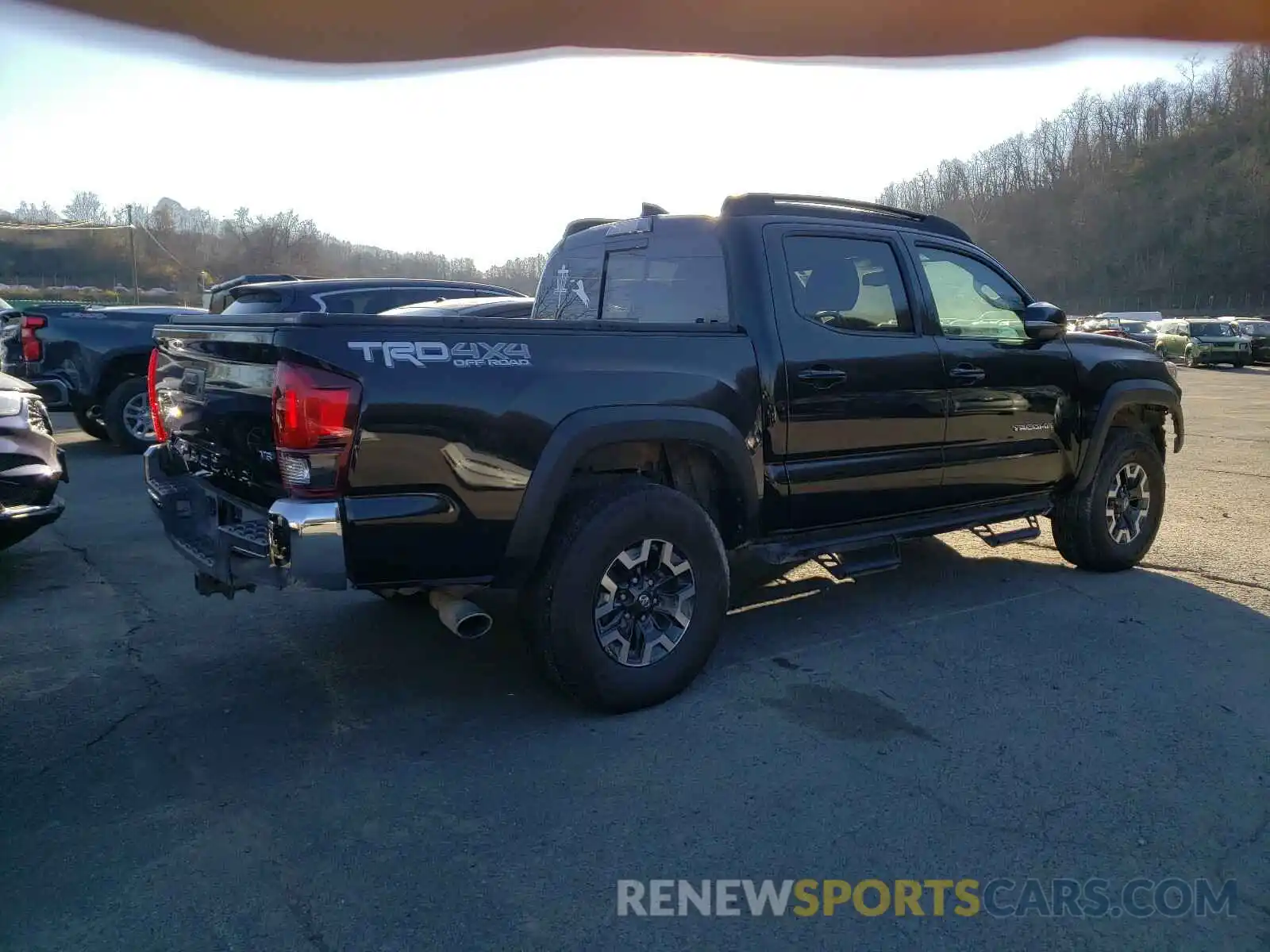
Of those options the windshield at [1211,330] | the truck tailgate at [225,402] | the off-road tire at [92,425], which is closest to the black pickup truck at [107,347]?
the off-road tire at [92,425]

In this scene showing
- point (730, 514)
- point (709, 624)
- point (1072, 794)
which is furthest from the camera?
point (730, 514)

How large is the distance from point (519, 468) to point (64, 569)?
157 inches

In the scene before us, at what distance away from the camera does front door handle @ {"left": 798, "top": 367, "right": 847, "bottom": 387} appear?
14.6 ft

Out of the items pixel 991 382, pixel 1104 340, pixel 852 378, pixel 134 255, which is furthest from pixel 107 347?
pixel 134 255

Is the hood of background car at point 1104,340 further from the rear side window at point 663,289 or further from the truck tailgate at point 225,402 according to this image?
the truck tailgate at point 225,402

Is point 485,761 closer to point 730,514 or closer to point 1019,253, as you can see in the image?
point 730,514

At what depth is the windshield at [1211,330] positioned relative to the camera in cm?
3244

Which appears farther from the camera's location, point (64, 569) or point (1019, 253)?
point (1019, 253)

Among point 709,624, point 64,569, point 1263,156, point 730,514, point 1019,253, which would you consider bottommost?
point 64,569

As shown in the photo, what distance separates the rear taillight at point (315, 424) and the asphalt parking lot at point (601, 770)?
3.53 ft

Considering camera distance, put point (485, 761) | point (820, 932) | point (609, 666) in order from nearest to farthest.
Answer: point (820, 932) → point (485, 761) → point (609, 666)

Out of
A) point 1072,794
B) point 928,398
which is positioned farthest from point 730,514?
point 1072,794

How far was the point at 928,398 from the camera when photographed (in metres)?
4.97

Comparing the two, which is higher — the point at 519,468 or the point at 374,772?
the point at 519,468
